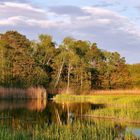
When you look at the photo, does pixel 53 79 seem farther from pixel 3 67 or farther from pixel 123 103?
pixel 123 103

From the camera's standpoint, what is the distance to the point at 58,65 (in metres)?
50.5

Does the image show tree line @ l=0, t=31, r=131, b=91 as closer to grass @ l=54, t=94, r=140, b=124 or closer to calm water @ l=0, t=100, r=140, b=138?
grass @ l=54, t=94, r=140, b=124

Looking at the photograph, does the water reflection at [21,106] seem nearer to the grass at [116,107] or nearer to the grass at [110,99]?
the grass at [110,99]

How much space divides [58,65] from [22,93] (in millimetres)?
11502

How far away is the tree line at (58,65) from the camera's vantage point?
4675 cm

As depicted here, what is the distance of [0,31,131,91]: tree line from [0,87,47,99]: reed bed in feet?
7.39

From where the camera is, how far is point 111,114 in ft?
66.7

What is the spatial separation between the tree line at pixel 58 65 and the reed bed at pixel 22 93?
7.39 feet

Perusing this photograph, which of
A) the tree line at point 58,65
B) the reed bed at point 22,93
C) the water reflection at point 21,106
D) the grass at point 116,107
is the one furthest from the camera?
the tree line at point 58,65

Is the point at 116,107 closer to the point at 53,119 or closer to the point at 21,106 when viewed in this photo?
the point at 53,119

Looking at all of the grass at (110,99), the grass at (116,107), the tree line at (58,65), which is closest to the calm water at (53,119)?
the grass at (116,107)

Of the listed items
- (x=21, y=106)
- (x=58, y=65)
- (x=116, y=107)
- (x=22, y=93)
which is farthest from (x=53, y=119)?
(x=58, y=65)

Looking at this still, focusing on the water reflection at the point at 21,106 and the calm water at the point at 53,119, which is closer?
the calm water at the point at 53,119

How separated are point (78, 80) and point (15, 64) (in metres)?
9.70
